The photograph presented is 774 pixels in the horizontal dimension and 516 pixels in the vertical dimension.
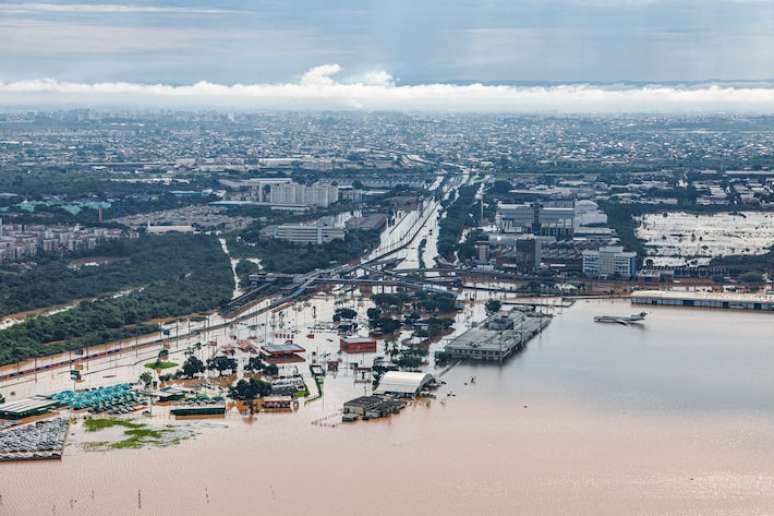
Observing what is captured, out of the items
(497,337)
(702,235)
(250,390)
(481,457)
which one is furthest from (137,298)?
(702,235)

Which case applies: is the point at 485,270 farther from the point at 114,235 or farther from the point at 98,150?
the point at 98,150

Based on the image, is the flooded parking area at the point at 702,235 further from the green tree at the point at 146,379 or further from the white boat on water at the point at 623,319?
the green tree at the point at 146,379

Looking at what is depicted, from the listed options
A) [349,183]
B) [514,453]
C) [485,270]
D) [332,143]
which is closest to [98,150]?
[332,143]

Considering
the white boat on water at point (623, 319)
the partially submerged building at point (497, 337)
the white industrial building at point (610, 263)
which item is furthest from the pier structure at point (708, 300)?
the white industrial building at point (610, 263)

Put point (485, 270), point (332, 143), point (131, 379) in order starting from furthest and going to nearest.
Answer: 1. point (332, 143)
2. point (485, 270)
3. point (131, 379)

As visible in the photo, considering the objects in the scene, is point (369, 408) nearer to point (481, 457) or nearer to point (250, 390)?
point (250, 390)

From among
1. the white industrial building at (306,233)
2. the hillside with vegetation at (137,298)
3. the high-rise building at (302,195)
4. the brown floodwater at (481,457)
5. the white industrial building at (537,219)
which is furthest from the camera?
the high-rise building at (302,195)
